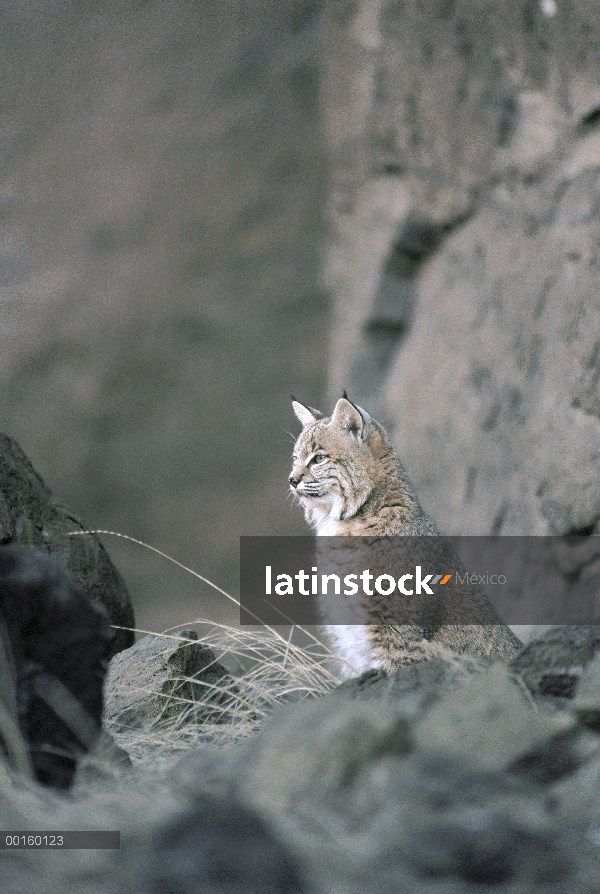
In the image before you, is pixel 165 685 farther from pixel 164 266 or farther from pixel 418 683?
pixel 164 266

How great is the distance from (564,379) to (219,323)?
12.1 ft

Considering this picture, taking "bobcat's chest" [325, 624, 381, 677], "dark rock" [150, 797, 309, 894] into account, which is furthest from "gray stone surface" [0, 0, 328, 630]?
"dark rock" [150, 797, 309, 894]

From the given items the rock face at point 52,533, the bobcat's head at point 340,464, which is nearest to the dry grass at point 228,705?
the rock face at point 52,533

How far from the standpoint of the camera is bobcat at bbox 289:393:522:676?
154 inches

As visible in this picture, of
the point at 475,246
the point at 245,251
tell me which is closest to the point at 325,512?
the point at 475,246

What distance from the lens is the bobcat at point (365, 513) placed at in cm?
392

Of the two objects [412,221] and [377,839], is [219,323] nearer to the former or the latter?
[412,221]

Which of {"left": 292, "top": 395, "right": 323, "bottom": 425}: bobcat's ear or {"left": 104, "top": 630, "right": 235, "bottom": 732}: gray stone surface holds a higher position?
{"left": 292, "top": 395, "right": 323, "bottom": 425}: bobcat's ear

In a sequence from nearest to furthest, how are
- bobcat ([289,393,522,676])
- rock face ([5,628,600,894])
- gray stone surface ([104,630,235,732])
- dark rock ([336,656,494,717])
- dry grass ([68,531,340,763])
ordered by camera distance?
rock face ([5,628,600,894]), dark rock ([336,656,494,717]), dry grass ([68,531,340,763]), gray stone surface ([104,630,235,732]), bobcat ([289,393,522,676])

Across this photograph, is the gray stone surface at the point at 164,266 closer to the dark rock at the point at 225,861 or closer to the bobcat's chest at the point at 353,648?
the bobcat's chest at the point at 353,648

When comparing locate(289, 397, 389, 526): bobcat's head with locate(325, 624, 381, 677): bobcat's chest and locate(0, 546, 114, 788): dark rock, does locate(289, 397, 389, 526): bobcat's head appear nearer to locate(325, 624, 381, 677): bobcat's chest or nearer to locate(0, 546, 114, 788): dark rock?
locate(325, 624, 381, 677): bobcat's chest

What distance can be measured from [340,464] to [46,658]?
210 centimetres

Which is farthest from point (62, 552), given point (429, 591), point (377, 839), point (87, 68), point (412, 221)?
point (87, 68)

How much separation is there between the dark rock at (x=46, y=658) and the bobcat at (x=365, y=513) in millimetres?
1662
